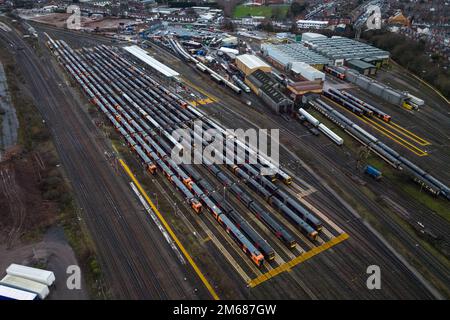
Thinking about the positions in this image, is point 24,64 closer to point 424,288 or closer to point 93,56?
point 93,56

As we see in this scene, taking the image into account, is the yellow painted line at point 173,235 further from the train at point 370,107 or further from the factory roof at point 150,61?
the train at point 370,107

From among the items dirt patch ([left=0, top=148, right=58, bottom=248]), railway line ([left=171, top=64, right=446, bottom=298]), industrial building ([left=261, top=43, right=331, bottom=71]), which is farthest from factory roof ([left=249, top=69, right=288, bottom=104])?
dirt patch ([left=0, top=148, right=58, bottom=248])

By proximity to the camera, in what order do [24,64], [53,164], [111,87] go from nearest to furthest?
1. [53,164]
2. [111,87]
3. [24,64]

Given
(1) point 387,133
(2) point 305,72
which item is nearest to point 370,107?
(1) point 387,133

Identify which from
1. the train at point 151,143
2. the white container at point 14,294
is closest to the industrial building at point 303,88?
the train at point 151,143

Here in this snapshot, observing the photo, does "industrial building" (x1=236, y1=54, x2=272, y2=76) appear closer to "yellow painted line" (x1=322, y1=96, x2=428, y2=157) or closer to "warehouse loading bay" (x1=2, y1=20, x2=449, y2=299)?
"yellow painted line" (x1=322, y1=96, x2=428, y2=157)

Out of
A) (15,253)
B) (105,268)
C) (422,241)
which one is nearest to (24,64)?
(15,253)
